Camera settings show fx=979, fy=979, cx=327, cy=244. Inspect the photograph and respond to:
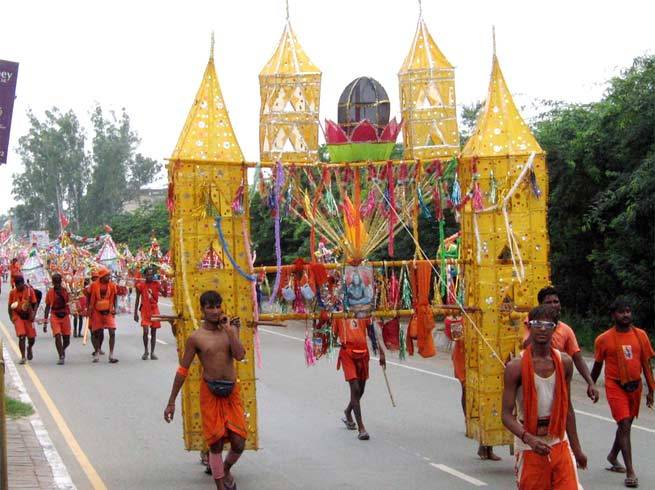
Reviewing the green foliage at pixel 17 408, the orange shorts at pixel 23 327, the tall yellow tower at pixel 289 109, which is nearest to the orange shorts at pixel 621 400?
the tall yellow tower at pixel 289 109

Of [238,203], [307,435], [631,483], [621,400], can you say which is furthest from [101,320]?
[631,483]

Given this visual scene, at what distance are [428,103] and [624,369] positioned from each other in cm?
321

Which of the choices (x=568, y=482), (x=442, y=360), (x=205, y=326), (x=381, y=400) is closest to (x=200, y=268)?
(x=205, y=326)

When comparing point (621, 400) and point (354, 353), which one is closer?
point (621, 400)

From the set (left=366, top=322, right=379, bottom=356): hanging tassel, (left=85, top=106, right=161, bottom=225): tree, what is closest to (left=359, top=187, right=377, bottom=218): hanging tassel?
(left=366, top=322, right=379, bottom=356): hanging tassel

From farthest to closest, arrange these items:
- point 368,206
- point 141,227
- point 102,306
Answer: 1. point 141,227
2. point 102,306
3. point 368,206

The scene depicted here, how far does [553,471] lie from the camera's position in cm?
567

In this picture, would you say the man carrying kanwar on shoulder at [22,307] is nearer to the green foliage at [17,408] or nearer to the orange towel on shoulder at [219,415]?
the green foliage at [17,408]

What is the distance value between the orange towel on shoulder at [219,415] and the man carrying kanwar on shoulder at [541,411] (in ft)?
8.71

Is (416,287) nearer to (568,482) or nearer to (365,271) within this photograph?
(365,271)

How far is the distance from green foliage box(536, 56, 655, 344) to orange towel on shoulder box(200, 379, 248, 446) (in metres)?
10.4

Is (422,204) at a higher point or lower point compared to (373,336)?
higher

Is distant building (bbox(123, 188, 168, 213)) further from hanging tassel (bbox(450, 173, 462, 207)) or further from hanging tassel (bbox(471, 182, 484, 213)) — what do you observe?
hanging tassel (bbox(471, 182, 484, 213))

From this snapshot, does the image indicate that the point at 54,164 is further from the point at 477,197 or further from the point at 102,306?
the point at 477,197
